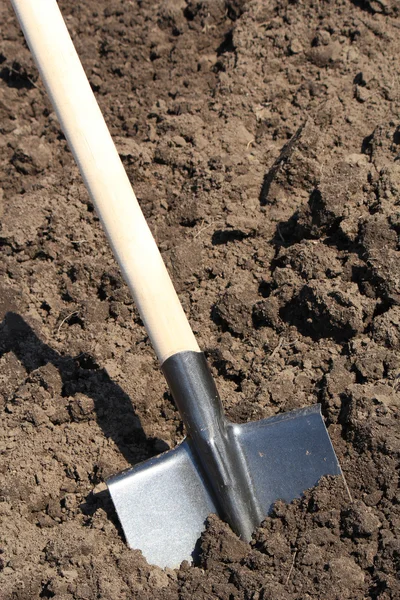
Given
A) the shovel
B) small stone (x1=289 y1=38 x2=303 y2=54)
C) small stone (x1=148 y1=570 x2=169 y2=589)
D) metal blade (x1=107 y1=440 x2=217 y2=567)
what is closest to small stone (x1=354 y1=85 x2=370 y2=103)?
small stone (x1=289 y1=38 x2=303 y2=54)

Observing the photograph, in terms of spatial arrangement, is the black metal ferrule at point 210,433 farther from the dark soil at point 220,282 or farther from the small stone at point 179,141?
the small stone at point 179,141

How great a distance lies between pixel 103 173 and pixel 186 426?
3.43 ft

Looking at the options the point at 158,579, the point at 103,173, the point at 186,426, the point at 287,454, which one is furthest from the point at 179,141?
the point at 158,579

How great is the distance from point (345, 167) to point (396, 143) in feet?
0.95

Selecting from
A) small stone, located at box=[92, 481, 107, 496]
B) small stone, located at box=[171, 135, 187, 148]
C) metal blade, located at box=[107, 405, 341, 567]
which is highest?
small stone, located at box=[171, 135, 187, 148]

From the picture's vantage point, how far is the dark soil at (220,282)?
2846 millimetres

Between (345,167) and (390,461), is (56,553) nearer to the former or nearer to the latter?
(390,461)

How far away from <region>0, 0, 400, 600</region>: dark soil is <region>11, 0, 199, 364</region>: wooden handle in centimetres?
45

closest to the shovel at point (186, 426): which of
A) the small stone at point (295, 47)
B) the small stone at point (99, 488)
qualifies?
the small stone at point (99, 488)

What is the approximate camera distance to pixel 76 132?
9.95 feet

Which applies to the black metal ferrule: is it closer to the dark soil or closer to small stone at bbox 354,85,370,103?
the dark soil

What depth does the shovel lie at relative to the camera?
2977 millimetres

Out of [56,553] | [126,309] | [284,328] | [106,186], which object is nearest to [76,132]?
[106,186]

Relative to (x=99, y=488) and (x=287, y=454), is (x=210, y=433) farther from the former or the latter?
(x=99, y=488)
